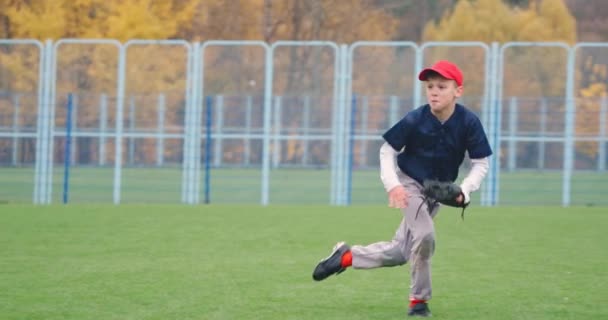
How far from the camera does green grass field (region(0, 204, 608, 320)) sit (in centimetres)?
802

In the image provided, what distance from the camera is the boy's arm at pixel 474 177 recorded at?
24.5 feet

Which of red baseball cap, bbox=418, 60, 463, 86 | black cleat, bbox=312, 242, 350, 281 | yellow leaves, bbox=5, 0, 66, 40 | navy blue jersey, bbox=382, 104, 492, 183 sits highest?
yellow leaves, bbox=5, 0, 66, 40

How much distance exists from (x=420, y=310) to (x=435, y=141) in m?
1.22

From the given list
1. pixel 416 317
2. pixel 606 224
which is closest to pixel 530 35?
pixel 606 224

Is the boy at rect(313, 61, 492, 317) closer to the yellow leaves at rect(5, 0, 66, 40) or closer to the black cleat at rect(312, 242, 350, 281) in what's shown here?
the black cleat at rect(312, 242, 350, 281)

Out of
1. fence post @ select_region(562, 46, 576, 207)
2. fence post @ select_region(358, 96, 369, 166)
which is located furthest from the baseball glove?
fence post @ select_region(358, 96, 369, 166)

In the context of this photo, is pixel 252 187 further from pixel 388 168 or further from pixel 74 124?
pixel 388 168

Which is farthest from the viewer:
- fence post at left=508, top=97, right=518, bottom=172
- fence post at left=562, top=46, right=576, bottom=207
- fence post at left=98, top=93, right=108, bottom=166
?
fence post at left=508, top=97, right=518, bottom=172

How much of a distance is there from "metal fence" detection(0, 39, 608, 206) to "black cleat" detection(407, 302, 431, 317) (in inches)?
498

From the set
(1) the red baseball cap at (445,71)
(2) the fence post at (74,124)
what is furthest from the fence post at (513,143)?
(1) the red baseball cap at (445,71)

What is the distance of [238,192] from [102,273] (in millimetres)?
15513

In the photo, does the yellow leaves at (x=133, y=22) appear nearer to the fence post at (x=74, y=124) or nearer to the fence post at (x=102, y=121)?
the fence post at (x=74, y=124)

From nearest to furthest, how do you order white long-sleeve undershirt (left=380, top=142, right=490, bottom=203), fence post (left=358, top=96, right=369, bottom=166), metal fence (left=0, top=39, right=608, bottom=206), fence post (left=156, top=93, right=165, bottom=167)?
white long-sleeve undershirt (left=380, top=142, right=490, bottom=203), metal fence (left=0, top=39, right=608, bottom=206), fence post (left=156, top=93, right=165, bottom=167), fence post (left=358, top=96, right=369, bottom=166)

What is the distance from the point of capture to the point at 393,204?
7.46 metres
